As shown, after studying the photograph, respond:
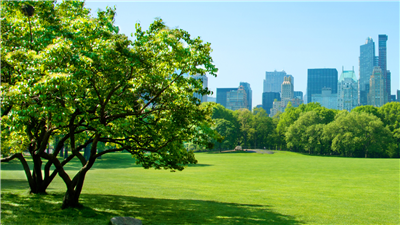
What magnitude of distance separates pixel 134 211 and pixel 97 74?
6.99 meters

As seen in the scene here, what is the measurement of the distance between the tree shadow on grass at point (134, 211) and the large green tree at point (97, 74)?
1422 mm

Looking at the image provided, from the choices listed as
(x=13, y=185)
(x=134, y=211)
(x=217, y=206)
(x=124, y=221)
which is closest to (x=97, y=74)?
(x=124, y=221)

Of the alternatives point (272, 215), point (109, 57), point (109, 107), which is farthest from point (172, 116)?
point (272, 215)

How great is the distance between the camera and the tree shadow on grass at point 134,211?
44.2 ft

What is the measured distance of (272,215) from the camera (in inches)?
610

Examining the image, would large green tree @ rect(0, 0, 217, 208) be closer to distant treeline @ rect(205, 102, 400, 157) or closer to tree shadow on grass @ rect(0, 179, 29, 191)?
tree shadow on grass @ rect(0, 179, 29, 191)

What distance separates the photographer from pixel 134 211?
15.5 metres

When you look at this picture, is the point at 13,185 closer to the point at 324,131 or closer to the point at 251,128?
the point at 324,131

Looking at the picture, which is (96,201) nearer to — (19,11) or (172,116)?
(172,116)

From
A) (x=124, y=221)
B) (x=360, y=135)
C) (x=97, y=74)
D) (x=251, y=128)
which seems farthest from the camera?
(x=251, y=128)

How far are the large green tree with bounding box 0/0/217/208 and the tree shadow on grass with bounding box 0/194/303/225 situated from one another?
1.42m

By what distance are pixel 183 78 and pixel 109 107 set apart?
3374mm

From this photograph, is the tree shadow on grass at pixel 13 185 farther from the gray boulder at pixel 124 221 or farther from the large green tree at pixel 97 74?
the gray boulder at pixel 124 221

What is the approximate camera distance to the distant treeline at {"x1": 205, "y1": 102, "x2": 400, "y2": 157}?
93188 mm
